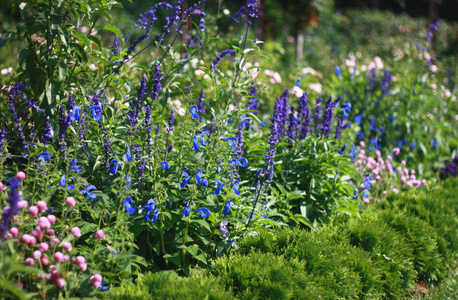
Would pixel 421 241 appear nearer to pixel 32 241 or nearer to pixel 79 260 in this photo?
pixel 79 260

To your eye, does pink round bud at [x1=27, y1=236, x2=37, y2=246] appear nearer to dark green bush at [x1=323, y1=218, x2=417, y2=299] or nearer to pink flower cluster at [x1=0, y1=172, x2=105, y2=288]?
pink flower cluster at [x1=0, y1=172, x2=105, y2=288]

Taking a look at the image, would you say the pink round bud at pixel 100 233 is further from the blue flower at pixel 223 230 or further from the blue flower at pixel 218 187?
the blue flower at pixel 223 230

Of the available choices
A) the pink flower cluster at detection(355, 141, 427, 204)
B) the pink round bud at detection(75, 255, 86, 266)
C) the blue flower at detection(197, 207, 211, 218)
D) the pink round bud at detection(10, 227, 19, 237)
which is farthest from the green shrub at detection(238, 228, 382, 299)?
the pink flower cluster at detection(355, 141, 427, 204)

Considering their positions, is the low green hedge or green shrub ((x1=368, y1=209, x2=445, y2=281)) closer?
the low green hedge

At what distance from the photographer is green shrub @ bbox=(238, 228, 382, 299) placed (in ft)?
8.63

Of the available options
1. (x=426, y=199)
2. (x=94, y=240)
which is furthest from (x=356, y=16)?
(x=94, y=240)

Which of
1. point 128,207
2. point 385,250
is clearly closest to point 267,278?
point 128,207

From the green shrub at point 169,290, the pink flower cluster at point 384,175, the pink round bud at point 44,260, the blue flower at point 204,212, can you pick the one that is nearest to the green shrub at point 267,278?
Result: the green shrub at point 169,290

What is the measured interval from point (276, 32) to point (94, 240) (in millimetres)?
11703

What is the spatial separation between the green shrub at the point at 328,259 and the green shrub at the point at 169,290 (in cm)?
60

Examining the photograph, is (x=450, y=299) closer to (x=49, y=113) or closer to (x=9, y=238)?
(x=9, y=238)

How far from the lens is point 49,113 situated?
290 centimetres

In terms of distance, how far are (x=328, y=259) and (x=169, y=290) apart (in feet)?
3.67

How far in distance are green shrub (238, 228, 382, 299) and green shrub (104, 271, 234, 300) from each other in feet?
1.98
